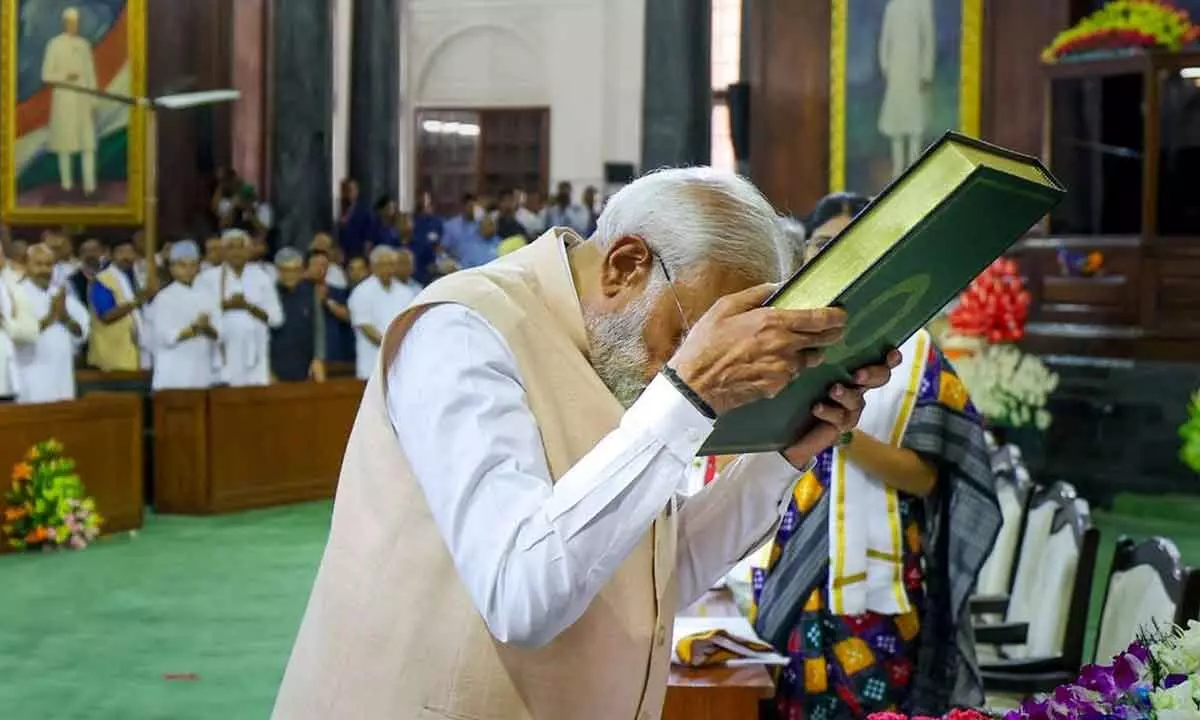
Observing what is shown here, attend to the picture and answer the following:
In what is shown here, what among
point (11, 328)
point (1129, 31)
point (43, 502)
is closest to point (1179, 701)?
point (43, 502)

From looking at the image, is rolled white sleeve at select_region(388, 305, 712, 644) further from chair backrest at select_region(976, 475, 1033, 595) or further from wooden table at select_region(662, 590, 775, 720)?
chair backrest at select_region(976, 475, 1033, 595)

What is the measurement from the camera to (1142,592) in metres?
3.27

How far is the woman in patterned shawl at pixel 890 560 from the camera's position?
3.07 meters

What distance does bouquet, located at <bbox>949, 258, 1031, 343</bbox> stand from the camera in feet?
24.5

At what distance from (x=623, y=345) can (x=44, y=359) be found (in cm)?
943

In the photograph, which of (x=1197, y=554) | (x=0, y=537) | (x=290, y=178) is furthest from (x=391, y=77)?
(x=1197, y=554)

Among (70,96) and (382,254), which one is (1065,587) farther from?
(70,96)

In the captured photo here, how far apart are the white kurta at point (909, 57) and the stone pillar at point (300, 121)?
18.6 feet

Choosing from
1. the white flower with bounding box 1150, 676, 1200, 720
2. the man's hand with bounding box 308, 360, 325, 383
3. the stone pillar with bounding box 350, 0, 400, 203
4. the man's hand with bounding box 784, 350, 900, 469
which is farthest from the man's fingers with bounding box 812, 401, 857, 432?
the stone pillar with bounding box 350, 0, 400, 203

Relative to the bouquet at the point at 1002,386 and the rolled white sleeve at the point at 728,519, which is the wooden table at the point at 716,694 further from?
the bouquet at the point at 1002,386

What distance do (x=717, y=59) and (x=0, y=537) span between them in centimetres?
1510

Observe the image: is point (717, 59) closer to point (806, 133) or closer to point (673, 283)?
point (806, 133)

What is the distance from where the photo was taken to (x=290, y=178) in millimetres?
16641

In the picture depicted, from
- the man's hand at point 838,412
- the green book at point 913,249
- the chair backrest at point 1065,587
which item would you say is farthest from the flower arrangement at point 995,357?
the green book at point 913,249
